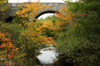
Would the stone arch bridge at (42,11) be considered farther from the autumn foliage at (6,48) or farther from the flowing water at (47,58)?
the autumn foliage at (6,48)

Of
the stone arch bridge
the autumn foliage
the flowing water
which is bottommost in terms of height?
the flowing water

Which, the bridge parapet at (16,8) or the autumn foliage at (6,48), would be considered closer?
the autumn foliage at (6,48)

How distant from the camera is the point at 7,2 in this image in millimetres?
15555

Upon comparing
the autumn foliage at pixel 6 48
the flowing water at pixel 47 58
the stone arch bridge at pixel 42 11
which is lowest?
the flowing water at pixel 47 58

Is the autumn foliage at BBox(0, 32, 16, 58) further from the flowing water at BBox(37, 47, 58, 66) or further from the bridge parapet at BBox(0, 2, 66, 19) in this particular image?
the bridge parapet at BBox(0, 2, 66, 19)

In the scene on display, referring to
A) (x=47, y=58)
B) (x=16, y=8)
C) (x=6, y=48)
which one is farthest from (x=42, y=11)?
(x=6, y=48)

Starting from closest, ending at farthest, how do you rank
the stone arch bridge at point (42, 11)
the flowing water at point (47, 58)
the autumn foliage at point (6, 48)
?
the autumn foliage at point (6, 48) < the flowing water at point (47, 58) < the stone arch bridge at point (42, 11)

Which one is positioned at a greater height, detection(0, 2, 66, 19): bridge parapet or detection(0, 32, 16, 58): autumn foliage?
detection(0, 2, 66, 19): bridge parapet

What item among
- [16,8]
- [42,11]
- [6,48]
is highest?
[16,8]

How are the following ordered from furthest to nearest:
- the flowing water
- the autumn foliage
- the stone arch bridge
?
the stone arch bridge
the flowing water
the autumn foliage

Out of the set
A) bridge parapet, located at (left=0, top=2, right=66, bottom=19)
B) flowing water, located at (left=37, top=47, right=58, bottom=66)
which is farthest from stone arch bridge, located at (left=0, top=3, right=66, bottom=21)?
flowing water, located at (left=37, top=47, right=58, bottom=66)

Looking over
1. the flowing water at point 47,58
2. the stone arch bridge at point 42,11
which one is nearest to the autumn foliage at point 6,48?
the flowing water at point 47,58

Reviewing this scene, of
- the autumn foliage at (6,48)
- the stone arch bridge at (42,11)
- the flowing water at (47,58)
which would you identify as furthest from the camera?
the stone arch bridge at (42,11)

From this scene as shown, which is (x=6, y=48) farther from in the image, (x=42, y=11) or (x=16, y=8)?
(x=16, y=8)
